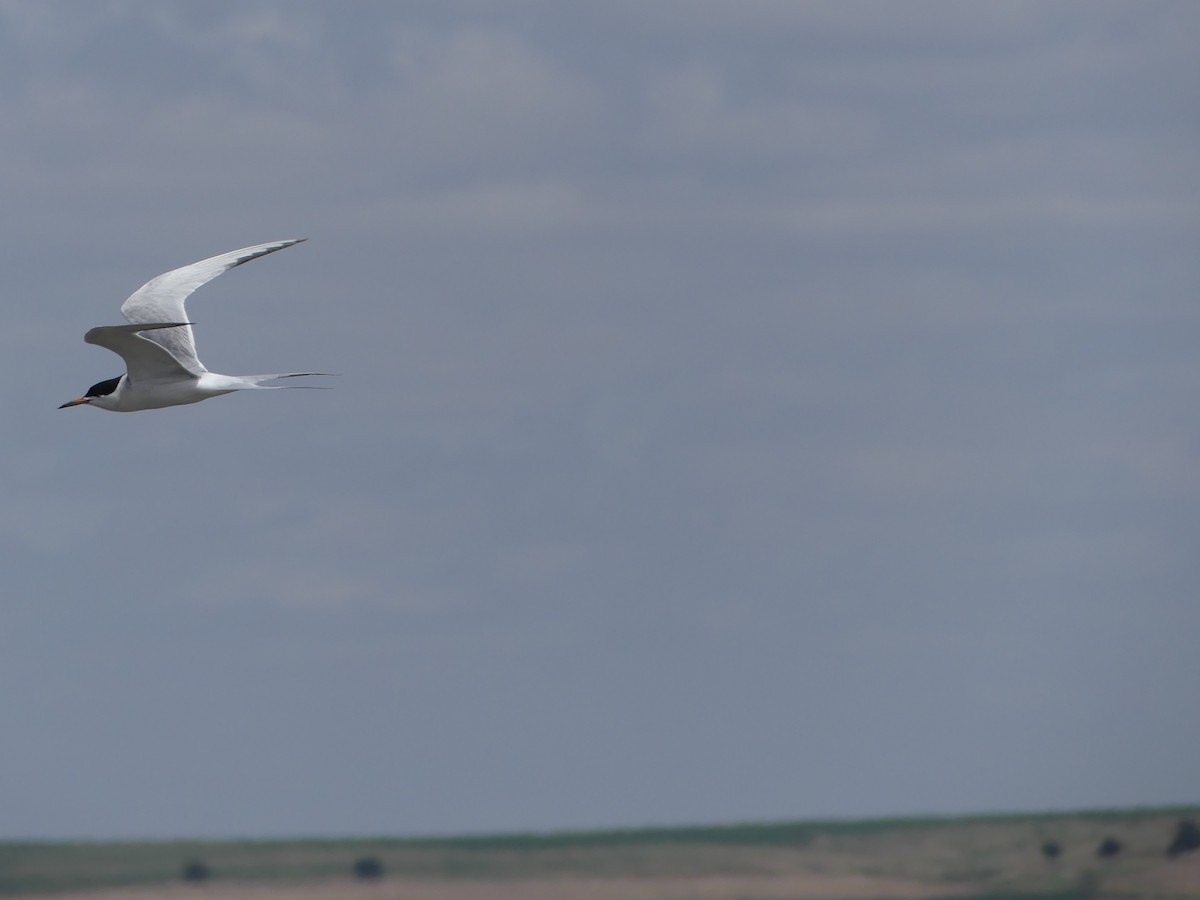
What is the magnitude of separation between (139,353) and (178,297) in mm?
3659

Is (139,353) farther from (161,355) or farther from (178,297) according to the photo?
(178,297)

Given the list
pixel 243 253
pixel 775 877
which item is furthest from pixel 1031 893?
pixel 243 253

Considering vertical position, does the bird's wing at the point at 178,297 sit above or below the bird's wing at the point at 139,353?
above

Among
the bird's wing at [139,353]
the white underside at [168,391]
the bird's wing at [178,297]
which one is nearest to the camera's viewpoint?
the bird's wing at [139,353]

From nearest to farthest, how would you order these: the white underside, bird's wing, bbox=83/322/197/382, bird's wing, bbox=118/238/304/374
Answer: bird's wing, bbox=83/322/197/382
the white underside
bird's wing, bbox=118/238/304/374

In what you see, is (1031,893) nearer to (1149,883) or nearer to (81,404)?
(1149,883)

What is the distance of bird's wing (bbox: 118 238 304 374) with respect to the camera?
2972 centimetres

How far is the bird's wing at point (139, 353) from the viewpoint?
26875 millimetres

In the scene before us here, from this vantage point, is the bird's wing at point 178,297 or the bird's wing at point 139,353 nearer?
the bird's wing at point 139,353

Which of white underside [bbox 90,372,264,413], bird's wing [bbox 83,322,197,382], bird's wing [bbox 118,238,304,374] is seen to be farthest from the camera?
bird's wing [bbox 118,238,304,374]

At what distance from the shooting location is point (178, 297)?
31406mm

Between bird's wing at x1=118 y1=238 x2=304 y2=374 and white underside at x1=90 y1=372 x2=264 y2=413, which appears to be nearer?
white underside at x1=90 y1=372 x2=264 y2=413

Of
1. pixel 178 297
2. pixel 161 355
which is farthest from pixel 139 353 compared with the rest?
pixel 178 297

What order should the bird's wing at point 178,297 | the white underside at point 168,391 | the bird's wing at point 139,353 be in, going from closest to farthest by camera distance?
the bird's wing at point 139,353 < the white underside at point 168,391 < the bird's wing at point 178,297
